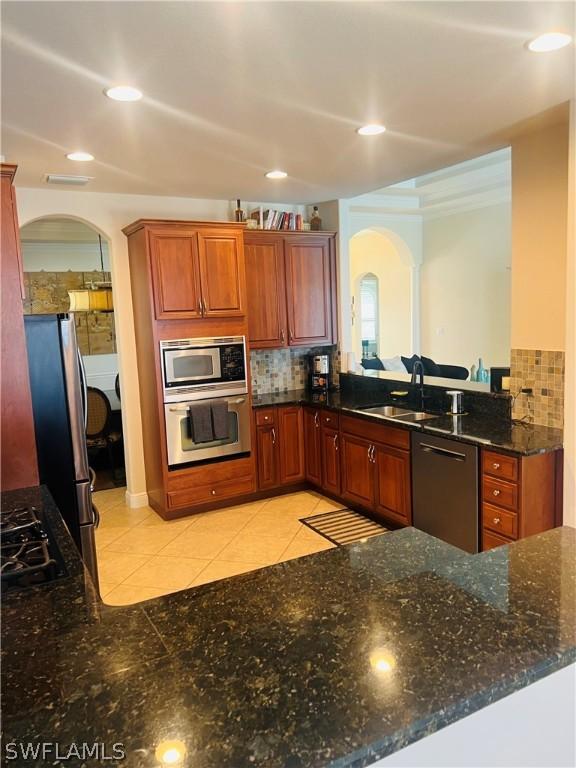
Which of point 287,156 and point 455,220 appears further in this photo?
point 455,220

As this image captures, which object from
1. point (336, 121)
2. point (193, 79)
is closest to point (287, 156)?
point (336, 121)

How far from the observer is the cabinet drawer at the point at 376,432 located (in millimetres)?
3773

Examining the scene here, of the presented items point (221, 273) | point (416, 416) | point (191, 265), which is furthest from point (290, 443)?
point (191, 265)

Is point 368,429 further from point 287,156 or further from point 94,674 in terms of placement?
→ point 94,674

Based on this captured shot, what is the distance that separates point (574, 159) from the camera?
276cm

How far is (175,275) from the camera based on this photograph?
14.0 ft

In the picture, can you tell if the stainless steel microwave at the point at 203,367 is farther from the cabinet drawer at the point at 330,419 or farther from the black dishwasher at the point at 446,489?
the black dishwasher at the point at 446,489

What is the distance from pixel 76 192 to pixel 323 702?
433 centimetres

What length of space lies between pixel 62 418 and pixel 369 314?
24.1 ft

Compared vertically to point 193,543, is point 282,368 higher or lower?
higher

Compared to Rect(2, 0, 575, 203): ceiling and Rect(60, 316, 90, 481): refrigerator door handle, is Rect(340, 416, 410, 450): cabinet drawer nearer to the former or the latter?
Rect(2, 0, 575, 203): ceiling

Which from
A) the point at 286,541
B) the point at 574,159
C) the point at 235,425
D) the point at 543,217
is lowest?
the point at 286,541

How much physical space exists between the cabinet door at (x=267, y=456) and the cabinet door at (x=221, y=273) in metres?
1.06

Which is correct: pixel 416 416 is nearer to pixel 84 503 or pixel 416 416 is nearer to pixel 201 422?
pixel 201 422
